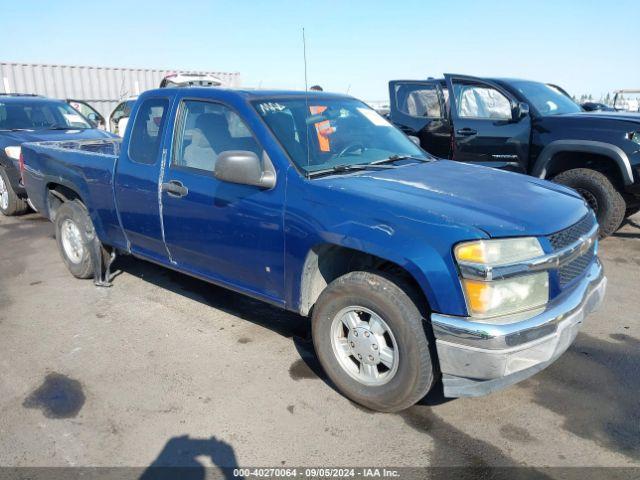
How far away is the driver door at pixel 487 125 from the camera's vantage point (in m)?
6.42

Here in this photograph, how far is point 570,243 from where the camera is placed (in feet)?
9.30

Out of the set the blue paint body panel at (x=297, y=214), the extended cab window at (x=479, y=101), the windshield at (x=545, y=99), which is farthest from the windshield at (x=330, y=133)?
the windshield at (x=545, y=99)

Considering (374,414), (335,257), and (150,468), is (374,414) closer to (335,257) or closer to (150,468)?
(335,257)

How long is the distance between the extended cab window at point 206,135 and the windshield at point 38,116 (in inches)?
219

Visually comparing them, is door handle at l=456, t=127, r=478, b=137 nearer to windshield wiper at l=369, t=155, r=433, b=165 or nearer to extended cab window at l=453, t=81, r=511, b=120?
extended cab window at l=453, t=81, r=511, b=120

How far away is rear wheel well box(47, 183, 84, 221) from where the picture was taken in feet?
17.5

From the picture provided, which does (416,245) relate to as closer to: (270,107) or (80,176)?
(270,107)

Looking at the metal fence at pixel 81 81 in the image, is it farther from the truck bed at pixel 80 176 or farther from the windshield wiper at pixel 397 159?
the windshield wiper at pixel 397 159

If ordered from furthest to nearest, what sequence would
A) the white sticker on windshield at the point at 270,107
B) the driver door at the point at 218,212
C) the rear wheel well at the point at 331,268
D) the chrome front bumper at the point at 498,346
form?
the white sticker on windshield at the point at 270,107 < the driver door at the point at 218,212 < the rear wheel well at the point at 331,268 < the chrome front bumper at the point at 498,346

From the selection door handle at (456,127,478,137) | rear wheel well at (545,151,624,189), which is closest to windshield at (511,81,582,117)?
rear wheel well at (545,151,624,189)

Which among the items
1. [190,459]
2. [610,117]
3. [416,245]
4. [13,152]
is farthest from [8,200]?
[610,117]

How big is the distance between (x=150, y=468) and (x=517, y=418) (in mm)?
2050

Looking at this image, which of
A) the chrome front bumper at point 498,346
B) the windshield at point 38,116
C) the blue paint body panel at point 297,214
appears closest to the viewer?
the chrome front bumper at point 498,346

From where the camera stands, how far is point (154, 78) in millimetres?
19688
